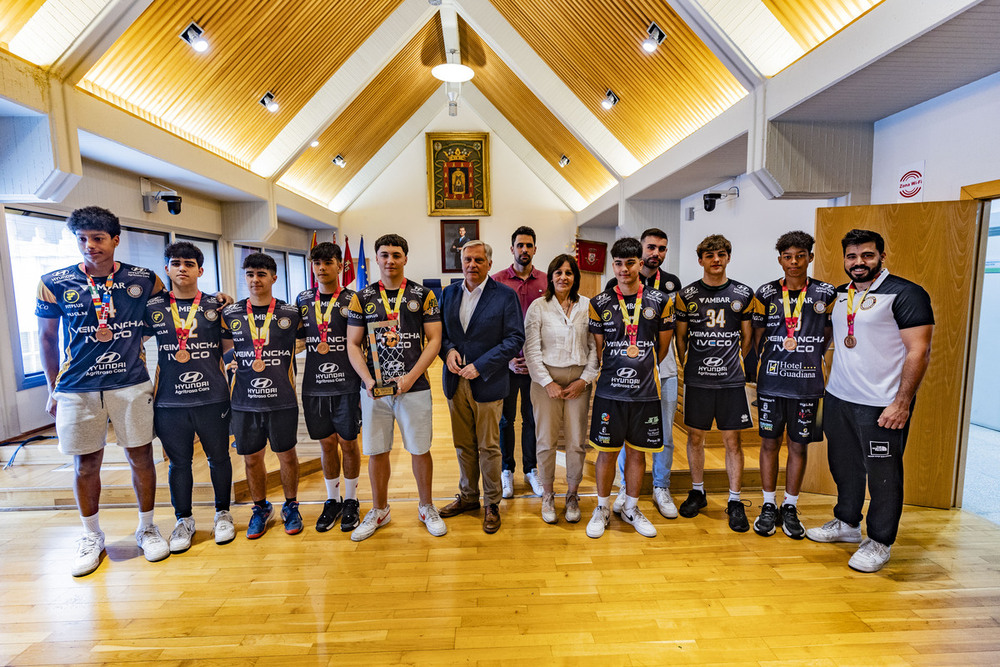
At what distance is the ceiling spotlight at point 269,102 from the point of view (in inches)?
203

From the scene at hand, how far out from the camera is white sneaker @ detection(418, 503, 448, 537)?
268 centimetres

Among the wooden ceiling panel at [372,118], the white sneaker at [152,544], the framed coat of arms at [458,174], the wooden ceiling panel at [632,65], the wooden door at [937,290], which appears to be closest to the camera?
the white sneaker at [152,544]

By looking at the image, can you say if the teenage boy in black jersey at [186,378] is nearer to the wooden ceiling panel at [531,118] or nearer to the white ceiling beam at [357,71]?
the white ceiling beam at [357,71]

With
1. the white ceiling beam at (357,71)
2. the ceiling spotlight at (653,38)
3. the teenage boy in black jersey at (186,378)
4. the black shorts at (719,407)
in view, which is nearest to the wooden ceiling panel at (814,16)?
the ceiling spotlight at (653,38)

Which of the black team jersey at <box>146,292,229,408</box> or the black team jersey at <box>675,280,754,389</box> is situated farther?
the black team jersey at <box>675,280,754,389</box>

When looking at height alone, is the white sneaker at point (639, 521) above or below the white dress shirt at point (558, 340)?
below

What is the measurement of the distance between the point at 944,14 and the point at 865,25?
47 cm

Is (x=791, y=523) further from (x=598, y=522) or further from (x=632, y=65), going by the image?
(x=632, y=65)

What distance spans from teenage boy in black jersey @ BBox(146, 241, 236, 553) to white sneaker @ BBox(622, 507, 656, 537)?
2236 mm

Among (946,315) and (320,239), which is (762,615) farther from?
(320,239)

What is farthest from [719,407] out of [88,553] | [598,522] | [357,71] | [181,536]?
[357,71]

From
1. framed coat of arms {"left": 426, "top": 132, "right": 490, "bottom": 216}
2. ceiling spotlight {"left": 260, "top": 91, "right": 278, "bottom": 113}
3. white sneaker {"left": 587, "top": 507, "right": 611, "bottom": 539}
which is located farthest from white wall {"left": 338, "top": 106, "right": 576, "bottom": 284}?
white sneaker {"left": 587, "top": 507, "right": 611, "bottom": 539}

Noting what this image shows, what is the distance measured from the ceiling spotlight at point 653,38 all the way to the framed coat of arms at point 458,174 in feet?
20.8

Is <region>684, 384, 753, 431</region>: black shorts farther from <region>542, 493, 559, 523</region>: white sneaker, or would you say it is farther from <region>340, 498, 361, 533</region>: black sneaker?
<region>340, 498, 361, 533</region>: black sneaker
